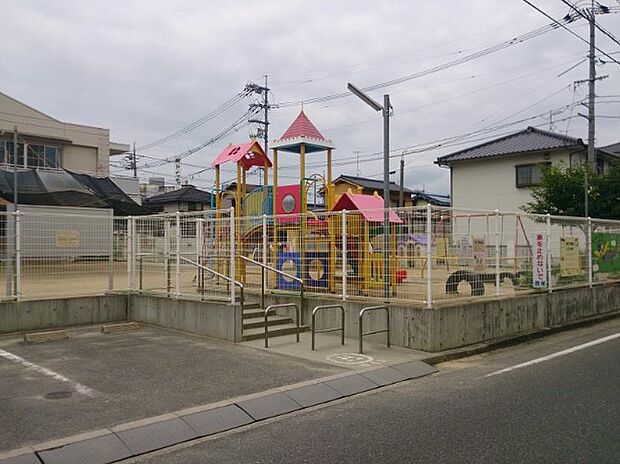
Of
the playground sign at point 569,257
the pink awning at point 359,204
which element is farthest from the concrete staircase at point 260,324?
the playground sign at point 569,257

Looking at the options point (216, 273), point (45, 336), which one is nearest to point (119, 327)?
point (45, 336)

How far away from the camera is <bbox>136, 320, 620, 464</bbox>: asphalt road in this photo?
428cm

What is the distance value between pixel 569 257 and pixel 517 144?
16531 millimetres

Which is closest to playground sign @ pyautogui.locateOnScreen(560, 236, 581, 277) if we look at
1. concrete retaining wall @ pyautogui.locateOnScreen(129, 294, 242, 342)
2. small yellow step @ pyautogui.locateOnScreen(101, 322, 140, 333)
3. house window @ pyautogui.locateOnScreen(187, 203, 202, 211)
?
concrete retaining wall @ pyautogui.locateOnScreen(129, 294, 242, 342)

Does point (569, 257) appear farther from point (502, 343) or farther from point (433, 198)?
point (433, 198)

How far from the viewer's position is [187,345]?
865cm

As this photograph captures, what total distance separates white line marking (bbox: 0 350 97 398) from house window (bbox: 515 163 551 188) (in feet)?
76.9

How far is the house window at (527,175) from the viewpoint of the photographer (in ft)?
84.3

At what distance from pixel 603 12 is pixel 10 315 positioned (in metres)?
21.6

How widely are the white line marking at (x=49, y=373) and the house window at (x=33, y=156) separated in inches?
865

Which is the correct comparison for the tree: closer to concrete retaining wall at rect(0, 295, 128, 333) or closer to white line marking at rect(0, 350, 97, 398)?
concrete retaining wall at rect(0, 295, 128, 333)

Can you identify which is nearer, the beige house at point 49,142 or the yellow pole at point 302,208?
the yellow pole at point 302,208

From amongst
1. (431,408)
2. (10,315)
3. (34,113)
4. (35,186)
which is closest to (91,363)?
(10,315)

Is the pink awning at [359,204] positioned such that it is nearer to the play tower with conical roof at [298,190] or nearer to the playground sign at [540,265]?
the play tower with conical roof at [298,190]
